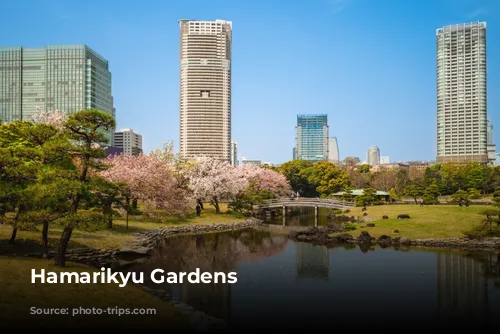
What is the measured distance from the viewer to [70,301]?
1644cm

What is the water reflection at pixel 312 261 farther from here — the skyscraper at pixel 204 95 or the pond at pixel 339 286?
the skyscraper at pixel 204 95

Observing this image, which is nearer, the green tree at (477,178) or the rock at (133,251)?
the rock at (133,251)

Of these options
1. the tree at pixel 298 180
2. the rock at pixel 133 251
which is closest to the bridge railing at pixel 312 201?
the tree at pixel 298 180

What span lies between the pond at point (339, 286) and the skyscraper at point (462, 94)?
14213 centimetres

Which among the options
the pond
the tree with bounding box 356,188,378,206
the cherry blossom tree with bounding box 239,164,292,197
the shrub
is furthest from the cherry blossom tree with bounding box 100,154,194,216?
the tree with bounding box 356,188,378,206

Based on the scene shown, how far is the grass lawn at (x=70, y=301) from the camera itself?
47.3 feet

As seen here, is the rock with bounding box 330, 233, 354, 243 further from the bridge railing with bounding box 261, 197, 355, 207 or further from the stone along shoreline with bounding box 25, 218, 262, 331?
the bridge railing with bounding box 261, 197, 355, 207

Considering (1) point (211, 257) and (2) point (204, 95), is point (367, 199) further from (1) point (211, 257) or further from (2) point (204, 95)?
(2) point (204, 95)

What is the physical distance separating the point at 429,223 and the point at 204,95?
139722mm

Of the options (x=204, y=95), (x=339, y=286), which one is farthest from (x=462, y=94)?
(x=339, y=286)

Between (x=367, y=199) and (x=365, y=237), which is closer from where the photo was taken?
(x=365, y=237)

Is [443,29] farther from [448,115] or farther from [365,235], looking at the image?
[365,235]

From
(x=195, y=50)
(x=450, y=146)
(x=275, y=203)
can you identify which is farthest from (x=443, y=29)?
(x=275, y=203)

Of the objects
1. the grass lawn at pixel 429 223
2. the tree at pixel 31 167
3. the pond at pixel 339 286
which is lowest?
the pond at pixel 339 286
